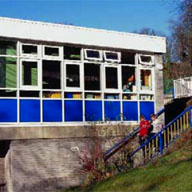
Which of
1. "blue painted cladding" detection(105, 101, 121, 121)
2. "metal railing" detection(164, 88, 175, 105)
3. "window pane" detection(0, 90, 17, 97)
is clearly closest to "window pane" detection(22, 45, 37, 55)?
"window pane" detection(0, 90, 17, 97)

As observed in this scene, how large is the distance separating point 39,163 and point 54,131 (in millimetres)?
1100

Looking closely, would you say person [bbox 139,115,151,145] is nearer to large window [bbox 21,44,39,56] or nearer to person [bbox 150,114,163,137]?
person [bbox 150,114,163,137]

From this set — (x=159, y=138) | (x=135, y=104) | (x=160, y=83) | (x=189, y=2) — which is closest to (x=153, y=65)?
(x=160, y=83)

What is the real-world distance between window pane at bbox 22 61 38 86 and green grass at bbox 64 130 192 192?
3.57m

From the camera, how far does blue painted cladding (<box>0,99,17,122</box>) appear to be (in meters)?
12.9

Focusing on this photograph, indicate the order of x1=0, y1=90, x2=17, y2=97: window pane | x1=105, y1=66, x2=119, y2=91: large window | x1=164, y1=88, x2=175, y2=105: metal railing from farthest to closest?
x1=164, y1=88, x2=175, y2=105: metal railing → x1=105, y1=66, x2=119, y2=91: large window → x1=0, y1=90, x2=17, y2=97: window pane

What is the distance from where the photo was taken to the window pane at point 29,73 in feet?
44.3

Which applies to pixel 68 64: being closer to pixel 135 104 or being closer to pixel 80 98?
pixel 80 98

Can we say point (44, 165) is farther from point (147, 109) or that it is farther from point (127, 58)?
point (127, 58)

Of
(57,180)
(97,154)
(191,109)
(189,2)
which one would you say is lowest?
(57,180)

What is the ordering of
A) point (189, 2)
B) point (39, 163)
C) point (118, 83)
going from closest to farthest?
point (39, 163) → point (118, 83) → point (189, 2)

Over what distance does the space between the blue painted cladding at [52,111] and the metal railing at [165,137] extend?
2683 mm

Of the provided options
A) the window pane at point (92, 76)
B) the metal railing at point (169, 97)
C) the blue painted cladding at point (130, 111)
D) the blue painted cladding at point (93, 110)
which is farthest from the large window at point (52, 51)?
the metal railing at point (169, 97)

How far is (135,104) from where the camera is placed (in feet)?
50.7
